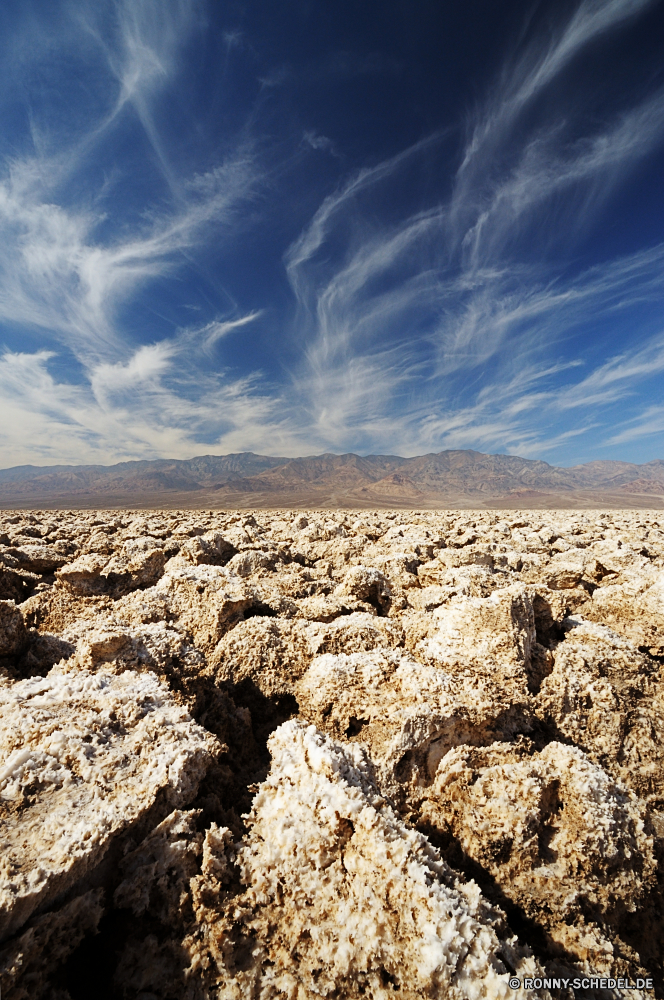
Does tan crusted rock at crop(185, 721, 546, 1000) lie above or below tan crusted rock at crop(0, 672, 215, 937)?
below

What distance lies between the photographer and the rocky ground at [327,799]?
134 centimetres

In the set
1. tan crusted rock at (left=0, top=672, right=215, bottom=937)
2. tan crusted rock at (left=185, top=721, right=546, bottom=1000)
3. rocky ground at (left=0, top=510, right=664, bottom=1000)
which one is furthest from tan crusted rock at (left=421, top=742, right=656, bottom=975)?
tan crusted rock at (left=0, top=672, right=215, bottom=937)

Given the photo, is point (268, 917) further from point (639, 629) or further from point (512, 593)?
point (639, 629)

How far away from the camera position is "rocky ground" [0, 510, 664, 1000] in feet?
4.39

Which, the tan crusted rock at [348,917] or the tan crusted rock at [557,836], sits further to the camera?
the tan crusted rock at [557,836]

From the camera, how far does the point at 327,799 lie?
167cm

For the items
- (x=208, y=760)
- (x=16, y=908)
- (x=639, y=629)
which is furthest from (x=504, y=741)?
(x=16, y=908)

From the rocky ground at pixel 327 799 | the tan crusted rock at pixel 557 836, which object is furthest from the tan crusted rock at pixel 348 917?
the tan crusted rock at pixel 557 836

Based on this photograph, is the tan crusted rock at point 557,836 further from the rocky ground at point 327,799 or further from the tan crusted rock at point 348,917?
the tan crusted rock at point 348,917

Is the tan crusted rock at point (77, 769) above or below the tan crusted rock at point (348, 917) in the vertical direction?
above

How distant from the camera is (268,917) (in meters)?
1.47

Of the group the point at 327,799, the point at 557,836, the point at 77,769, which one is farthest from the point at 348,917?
the point at 77,769

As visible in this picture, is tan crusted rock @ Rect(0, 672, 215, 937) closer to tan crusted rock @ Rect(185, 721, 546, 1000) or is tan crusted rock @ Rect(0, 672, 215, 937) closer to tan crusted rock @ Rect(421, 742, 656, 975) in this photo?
tan crusted rock @ Rect(185, 721, 546, 1000)

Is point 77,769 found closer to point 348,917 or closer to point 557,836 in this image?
point 348,917
